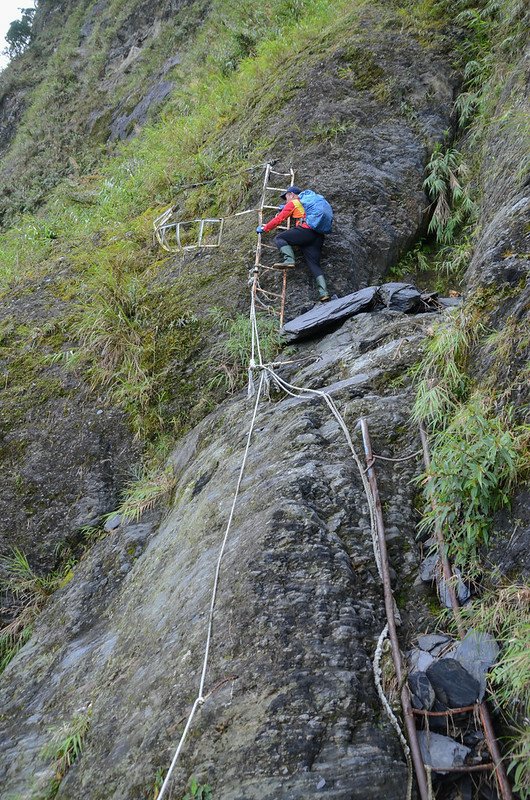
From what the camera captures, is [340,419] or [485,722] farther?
[340,419]

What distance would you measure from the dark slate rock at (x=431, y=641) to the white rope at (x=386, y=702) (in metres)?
0.18

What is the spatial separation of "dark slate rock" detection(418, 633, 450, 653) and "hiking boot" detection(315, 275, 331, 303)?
173 inches

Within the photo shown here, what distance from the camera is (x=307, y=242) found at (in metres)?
7.01

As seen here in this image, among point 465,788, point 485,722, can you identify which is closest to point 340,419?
point 485,722

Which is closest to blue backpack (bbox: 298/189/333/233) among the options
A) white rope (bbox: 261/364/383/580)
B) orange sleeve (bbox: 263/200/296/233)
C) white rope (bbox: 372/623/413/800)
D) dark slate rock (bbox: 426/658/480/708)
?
orange sleeve (bbox: 263/200/296/233)

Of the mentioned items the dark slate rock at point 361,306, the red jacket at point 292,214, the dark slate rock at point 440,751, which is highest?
the red jacket at point 292,214

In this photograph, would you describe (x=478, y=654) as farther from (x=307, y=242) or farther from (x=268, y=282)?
(x=307, y=242)

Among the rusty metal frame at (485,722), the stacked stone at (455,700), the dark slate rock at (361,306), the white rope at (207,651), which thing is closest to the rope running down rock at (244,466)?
the white rope at (207,651)

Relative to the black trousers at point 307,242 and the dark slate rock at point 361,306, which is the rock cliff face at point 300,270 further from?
the dark slate rock at point 361,306

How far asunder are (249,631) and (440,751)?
1.02 metres

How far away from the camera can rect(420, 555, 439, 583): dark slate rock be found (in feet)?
10.5

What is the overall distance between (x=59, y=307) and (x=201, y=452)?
140 inches

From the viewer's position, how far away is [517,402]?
330 centimetres

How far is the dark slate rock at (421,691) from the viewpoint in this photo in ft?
8.61
